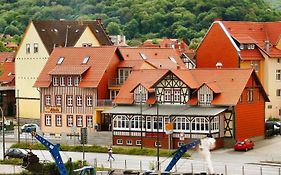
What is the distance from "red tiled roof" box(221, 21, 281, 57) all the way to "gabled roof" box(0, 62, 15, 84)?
87.1 feet

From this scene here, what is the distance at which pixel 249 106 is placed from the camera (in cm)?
6078

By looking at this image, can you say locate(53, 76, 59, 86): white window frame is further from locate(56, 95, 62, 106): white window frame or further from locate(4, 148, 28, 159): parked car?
locate(4, 148, 28, 159): parked car

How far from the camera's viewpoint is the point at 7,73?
91.2 m

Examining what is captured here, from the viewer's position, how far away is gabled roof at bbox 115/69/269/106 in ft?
195

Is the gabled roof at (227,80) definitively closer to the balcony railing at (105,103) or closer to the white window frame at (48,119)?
the balcony railing at (105,103)

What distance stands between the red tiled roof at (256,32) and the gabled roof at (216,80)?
12.3 metres

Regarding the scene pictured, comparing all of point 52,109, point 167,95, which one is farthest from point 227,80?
point 52,109

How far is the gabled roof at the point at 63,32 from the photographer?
79.2 metres

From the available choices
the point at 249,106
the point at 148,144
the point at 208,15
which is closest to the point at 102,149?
the point at 148,144

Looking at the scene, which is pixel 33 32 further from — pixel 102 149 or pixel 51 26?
pixel 102 149

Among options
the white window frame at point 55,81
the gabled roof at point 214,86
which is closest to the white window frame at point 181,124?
the gabled roof at point 214,86

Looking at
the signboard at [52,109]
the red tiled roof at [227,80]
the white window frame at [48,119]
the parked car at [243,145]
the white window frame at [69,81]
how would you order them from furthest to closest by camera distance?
the white window frame at [48,119] < the signboard at [52,109] < the white window frame at [69,81] < the red tiled roof at [227,80] < the parked car at [243,145]

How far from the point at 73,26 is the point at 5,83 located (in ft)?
35.6

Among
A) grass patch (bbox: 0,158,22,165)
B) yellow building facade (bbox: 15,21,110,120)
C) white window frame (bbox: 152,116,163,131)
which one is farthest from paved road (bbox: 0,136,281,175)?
yellow building facade (bbox: 15,21,110,120)
